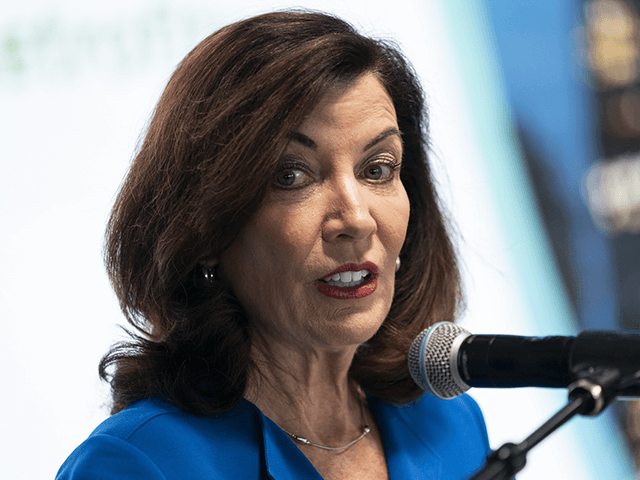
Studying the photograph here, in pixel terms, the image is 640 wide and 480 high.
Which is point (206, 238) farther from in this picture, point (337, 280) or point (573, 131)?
point (573, 131)

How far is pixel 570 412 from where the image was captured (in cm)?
82

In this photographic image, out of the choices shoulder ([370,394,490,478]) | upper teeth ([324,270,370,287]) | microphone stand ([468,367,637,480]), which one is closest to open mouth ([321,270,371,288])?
upper teeth ([324,270,370,287])

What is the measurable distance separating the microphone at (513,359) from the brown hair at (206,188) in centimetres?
39

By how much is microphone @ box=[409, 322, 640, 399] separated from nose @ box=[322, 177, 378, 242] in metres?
0.22

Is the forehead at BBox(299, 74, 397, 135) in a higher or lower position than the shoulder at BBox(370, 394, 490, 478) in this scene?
higher

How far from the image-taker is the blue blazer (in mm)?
1204

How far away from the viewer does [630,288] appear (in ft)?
11.4

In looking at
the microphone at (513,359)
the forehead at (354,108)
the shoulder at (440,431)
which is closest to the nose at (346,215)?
the forehead at (354,108)

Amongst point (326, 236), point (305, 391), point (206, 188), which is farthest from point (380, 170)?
point (305, 391)

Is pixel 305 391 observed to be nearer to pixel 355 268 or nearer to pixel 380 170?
pixel 355 268

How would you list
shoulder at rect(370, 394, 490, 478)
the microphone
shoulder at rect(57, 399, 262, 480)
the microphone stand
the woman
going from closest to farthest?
the microphone stand → the microphone → shoulder at rect(57, 399, 262, 480) → the woman → shoulder at rect(370, 394, 490, 478)

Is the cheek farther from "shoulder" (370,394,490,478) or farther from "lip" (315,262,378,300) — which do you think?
"shoulder" (370,394,490,478)

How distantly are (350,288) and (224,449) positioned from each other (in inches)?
14.8

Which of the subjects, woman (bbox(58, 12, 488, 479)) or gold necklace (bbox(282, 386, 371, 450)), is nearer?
woman (bbox(58, 12, 488, 479))
